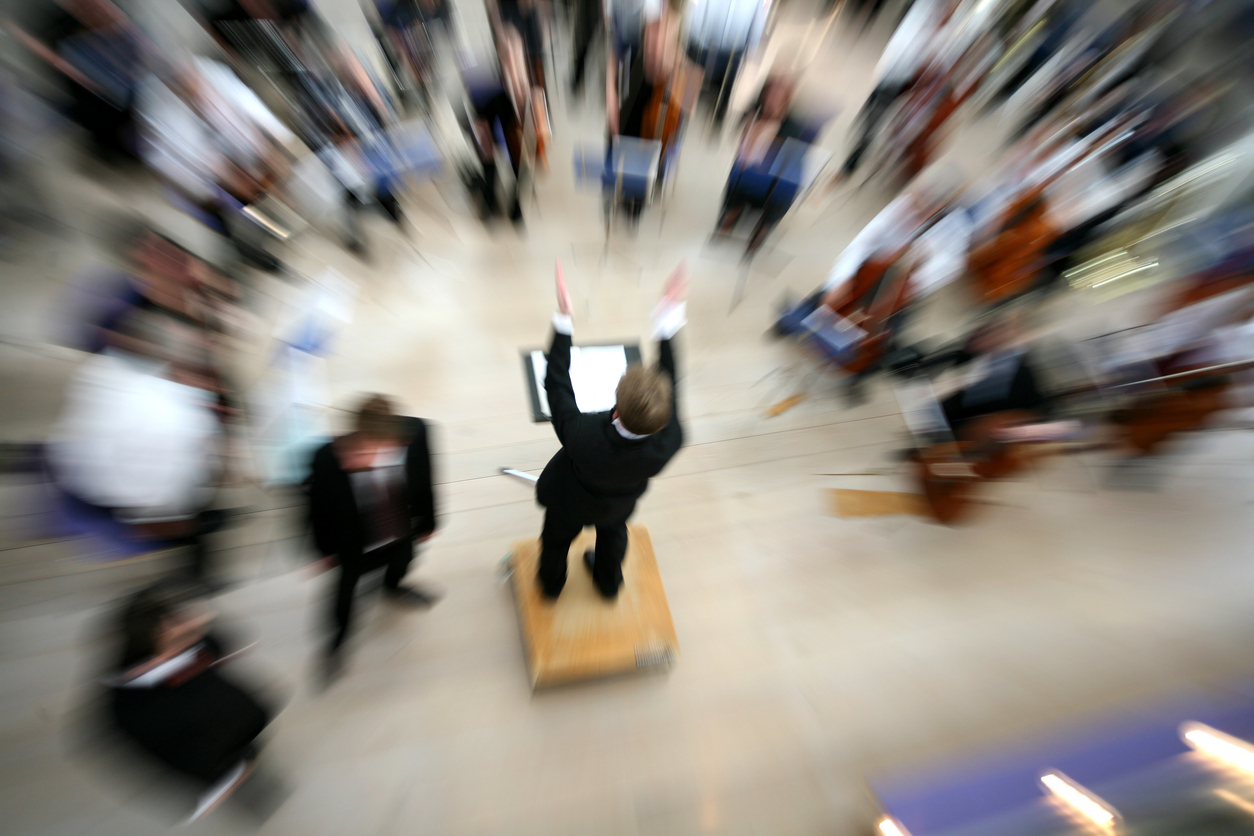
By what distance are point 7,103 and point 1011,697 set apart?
4534 mm

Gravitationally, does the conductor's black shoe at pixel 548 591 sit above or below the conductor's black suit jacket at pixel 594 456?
below

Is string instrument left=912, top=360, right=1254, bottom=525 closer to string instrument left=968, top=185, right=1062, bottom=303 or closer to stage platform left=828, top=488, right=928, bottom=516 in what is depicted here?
stage platform left=828, top=488, right=928, bottom=516

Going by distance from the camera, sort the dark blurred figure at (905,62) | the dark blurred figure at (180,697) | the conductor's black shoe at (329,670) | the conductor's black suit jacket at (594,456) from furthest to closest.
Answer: the dark blurred figure at (905,62)
the conductor's black shoe at (329,670)
the conductor's black suit jacket at (594,456)
the dark blurred figure at (180,697)

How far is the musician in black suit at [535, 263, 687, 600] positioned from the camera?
3.99ft

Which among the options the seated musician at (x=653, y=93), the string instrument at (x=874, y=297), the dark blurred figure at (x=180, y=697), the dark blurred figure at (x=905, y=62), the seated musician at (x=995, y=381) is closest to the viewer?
the dark blurred figure at (x=180, y=697)

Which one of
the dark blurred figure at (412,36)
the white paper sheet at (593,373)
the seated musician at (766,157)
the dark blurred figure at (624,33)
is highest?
the dark blurred figure at (412,36)

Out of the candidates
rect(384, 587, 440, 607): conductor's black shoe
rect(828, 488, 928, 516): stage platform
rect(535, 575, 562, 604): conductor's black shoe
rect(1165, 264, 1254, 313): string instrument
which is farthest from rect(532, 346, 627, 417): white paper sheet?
rect(1165, 264, 1254, 313): string instrument

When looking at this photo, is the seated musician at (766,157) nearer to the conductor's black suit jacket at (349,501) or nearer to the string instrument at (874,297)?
the string instrument at (874,297)

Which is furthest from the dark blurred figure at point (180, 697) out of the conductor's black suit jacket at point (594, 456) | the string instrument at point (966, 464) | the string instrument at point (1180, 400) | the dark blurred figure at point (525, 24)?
the string instrument at point (1180, 400)

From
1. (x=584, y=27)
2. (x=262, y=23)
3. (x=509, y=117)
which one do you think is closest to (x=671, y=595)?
(x=509, y=117)

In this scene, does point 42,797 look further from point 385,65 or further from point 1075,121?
point 1075,121

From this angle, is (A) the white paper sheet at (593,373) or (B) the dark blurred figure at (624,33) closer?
(A) the white paper sheet at (593,373)

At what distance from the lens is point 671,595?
206 centimetres

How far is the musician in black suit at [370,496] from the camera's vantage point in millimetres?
1389
